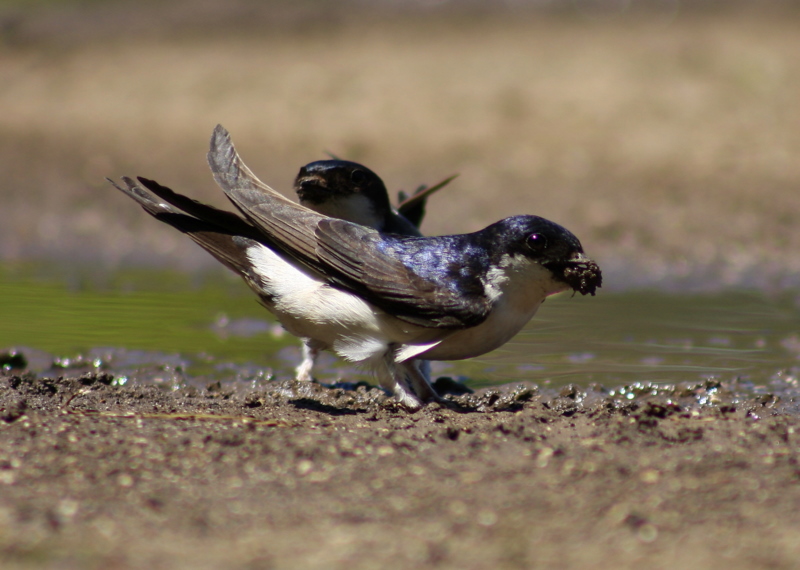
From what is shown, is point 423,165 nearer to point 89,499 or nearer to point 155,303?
point 155,303

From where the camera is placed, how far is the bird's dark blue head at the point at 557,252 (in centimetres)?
412

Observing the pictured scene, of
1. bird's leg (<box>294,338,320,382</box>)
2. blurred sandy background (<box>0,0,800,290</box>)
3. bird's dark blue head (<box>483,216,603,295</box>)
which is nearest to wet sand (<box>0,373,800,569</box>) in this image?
bird's dark blue head (<box>483,216,603,295</box>)

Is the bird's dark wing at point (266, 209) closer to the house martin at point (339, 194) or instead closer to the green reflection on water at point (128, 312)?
the house martin at point (339, 194)

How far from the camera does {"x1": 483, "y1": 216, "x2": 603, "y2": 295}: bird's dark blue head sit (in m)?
4.12

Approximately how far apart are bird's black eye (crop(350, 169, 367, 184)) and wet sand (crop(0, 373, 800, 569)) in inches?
62.1

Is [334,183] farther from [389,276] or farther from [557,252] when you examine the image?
[557,252]

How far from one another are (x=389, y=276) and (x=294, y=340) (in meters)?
2.40

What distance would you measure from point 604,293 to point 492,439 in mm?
4618

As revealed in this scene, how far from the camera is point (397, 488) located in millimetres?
2936

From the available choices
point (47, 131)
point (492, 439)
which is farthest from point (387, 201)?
point (47, 131)

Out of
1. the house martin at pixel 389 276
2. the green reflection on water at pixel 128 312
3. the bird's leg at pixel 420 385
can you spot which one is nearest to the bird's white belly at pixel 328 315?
the house martin at pixel 389 276

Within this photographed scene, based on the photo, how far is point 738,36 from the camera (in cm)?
1251

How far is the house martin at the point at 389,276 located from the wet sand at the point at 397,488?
33 centimetres

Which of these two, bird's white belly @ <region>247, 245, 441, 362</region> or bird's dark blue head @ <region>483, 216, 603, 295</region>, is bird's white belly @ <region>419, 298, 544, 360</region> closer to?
bird's white belly @ <region>247, 245, 441, 362</region>
